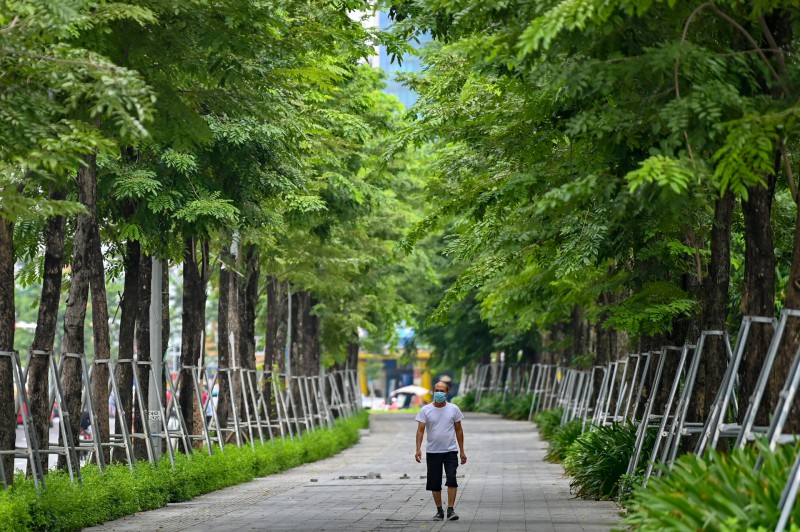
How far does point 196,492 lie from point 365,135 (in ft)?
28.6

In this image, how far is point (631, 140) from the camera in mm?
12336

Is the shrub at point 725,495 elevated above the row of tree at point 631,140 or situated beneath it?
situated beneath

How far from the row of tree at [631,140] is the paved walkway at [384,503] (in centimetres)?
285

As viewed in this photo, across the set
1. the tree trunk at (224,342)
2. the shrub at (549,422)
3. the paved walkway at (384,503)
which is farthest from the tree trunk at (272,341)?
the shrub at (549,422)

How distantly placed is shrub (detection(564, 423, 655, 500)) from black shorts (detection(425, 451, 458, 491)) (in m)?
3.26

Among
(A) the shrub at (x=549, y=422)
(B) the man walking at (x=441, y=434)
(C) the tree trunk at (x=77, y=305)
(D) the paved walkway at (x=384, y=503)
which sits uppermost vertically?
(C) the tree trunk at (x=77, y=305)

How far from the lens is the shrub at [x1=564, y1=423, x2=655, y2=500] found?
2092cm

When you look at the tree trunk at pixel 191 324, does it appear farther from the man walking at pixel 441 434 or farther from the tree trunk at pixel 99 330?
the man walking at pixel 441 434

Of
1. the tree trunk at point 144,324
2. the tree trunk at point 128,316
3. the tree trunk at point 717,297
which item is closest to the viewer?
the tree trunk at point 717,297

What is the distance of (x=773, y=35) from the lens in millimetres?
13047

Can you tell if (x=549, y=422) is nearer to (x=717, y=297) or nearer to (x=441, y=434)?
(x=441, y=434)

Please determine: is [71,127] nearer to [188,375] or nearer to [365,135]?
[188,375]

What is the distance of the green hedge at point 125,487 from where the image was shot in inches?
574

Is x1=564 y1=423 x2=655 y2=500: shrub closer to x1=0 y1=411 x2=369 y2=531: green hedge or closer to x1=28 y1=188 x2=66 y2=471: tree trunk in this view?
x1=0 y1=411 x2=369 y2=531: green hedge
